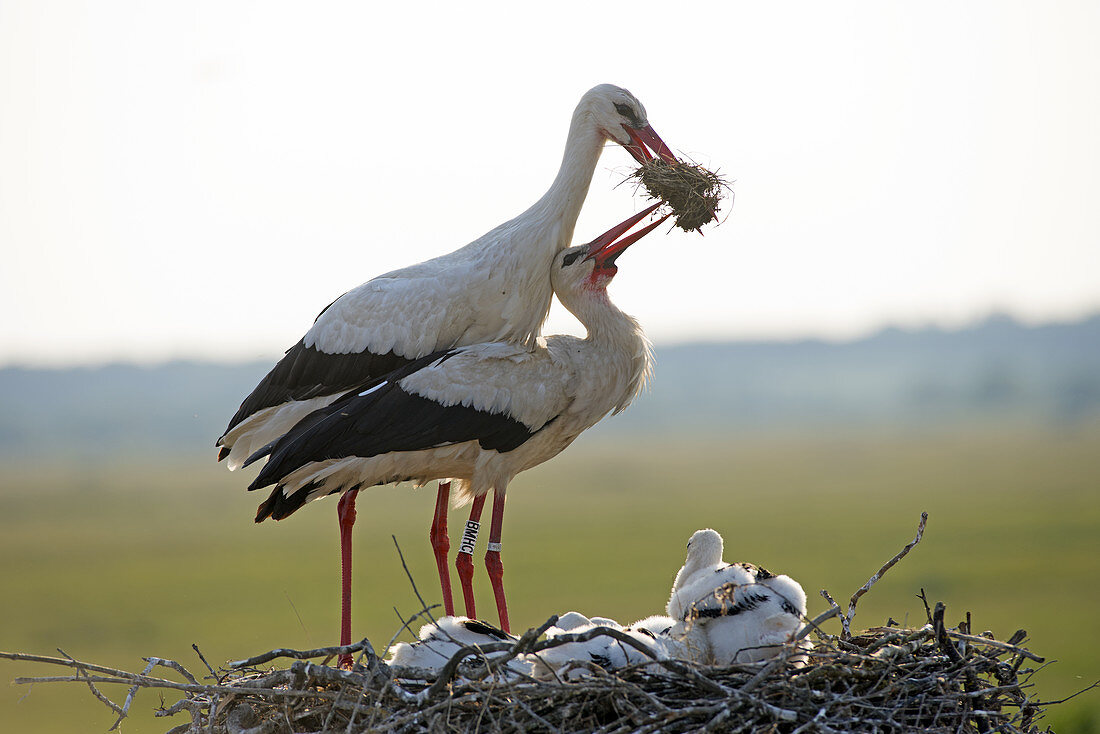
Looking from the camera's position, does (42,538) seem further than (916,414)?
No

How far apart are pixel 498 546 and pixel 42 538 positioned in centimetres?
6759

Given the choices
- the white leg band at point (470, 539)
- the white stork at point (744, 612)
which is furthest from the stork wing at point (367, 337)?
the white stork at point (744, 612)

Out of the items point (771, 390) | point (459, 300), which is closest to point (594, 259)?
point (459, 300)

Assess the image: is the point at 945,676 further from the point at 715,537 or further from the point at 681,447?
the point at 681,447

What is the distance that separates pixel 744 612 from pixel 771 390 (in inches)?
3857

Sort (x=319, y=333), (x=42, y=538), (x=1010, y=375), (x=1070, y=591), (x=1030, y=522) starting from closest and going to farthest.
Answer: (x=319, y=333) < (x=1070, y=591) < (x=1030, y=522) < (x=42, y=538) < (x=1010, y=375)

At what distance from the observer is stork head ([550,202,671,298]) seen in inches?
210

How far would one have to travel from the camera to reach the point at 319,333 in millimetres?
5375

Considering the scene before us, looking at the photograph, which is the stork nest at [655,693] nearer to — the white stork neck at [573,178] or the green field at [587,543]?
the white stork neck at [573,178]

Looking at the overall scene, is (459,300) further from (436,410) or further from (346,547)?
(346,547)

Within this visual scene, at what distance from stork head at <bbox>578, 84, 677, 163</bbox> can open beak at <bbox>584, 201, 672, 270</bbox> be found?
293 mm

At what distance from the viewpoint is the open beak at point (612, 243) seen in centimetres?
534

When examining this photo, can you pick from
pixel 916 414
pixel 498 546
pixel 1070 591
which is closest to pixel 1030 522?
pixel 1070 591

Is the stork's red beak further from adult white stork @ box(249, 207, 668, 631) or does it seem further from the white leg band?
the white leg band
